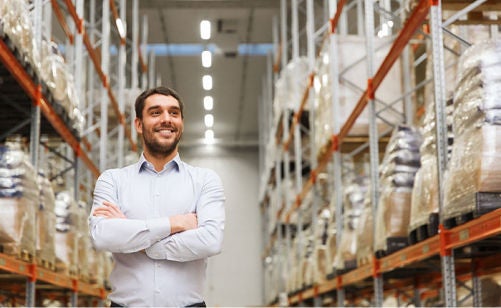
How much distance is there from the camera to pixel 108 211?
3.36m

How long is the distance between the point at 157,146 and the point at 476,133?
2.08m

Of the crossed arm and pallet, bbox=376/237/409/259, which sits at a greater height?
pallet, bbox=376/237/409/259

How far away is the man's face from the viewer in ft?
11.1

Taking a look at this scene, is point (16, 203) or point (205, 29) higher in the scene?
point (205, 29)

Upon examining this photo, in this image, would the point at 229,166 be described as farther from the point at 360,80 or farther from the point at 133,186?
the point at 133,186

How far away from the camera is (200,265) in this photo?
136 inches

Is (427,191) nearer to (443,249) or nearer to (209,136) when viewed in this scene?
(443,249)

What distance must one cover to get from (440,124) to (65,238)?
16.8 feet

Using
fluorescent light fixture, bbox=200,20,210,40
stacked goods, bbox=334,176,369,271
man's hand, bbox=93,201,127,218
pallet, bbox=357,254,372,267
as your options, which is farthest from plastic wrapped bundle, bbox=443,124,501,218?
fluorescent light fixture, bbox=200,20,210,40

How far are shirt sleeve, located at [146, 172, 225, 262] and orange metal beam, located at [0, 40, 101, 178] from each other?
324cm

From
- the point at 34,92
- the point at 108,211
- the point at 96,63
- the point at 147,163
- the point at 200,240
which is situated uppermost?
the point at 96,63

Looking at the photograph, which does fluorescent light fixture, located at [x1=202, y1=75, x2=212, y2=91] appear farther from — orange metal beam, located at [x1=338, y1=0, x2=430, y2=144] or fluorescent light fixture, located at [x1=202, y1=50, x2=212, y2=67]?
orange metal beam, located at [x1=338, y1=0, x2=430, y2=144]

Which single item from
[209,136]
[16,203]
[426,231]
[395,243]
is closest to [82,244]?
[16,203]

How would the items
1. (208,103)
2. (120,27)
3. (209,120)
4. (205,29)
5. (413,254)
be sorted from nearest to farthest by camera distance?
(413,254) → (120,27) → (205,29) → (208,103) → (209,120)
